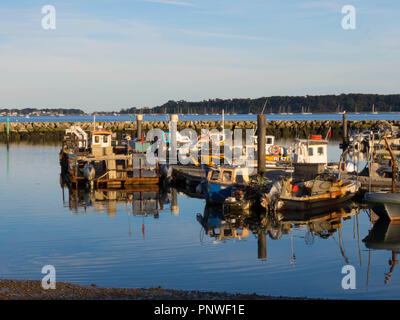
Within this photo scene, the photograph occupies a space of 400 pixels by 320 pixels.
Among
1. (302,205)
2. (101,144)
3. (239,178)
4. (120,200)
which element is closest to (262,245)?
(302,205)

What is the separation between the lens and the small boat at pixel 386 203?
2541 centimetres

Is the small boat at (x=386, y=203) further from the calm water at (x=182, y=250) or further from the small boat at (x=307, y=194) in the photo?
the small boat at (x=307, y=194)

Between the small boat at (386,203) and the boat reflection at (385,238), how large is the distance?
1.35 feet

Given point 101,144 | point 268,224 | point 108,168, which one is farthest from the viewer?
point 101,144

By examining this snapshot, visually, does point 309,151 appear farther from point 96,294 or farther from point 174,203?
point 96,294

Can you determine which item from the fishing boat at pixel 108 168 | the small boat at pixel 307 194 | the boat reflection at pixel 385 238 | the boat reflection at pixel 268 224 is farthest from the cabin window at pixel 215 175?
the boat reflection at pixel 385 238

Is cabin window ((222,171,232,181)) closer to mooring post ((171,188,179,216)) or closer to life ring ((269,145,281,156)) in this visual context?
mooring post ((171,188,179,216))

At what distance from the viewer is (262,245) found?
22.9 m

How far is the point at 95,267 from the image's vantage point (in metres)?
19.2

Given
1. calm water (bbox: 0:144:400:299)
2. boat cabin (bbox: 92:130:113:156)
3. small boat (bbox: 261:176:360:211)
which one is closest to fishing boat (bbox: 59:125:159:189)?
boat cabin (bbox: 92:130:113:156)

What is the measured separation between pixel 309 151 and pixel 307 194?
30.1ft

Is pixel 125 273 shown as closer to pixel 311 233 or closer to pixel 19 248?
pixel 19 248

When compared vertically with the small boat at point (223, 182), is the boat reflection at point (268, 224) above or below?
below

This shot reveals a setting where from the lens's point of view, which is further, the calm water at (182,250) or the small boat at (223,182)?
the small boat at (223,182)
